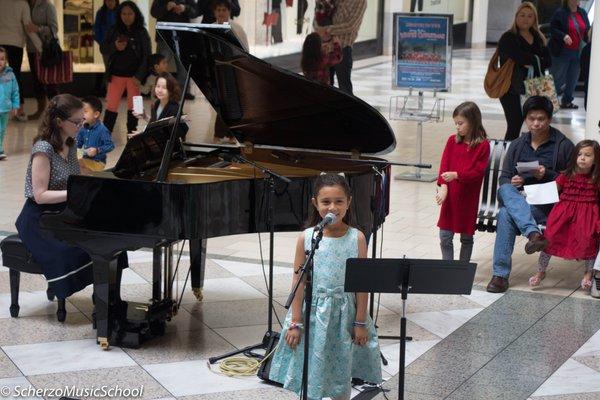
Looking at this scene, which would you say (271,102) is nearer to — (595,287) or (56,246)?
(56,246)

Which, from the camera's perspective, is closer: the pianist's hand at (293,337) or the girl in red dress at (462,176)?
the pianist's hand at (293,337)

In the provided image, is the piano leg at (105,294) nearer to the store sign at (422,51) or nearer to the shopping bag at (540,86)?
the store sign at (422,51)

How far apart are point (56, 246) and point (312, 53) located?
888cm

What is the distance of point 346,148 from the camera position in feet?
27.7

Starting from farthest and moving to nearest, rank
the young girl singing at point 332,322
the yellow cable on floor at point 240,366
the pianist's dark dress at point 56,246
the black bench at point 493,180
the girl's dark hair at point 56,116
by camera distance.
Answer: the black bench at point 493,180, the pianist's dark dress at point 56,246, the girl's dark hair at point 56,116, the yellow cable on floor at point 240,366, the young girl singing at point 332,322

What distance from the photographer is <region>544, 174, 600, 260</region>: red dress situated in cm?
876

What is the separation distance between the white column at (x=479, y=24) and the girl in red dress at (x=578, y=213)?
815 centimetres

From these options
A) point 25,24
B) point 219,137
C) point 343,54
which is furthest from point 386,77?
point 25,24

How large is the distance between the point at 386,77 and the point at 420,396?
449 inches

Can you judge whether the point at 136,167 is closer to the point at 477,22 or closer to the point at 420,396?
the point at 420,396

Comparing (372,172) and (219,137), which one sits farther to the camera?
(219,137)

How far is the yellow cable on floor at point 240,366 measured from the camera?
6.89m

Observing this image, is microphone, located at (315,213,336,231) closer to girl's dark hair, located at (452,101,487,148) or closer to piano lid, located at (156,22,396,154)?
piano lid, located at (156,22,396,154)

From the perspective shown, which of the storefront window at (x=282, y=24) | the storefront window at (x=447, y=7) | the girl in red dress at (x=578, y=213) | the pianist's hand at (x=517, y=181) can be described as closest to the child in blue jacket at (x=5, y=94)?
the storefront window at (x=282, y=24)
